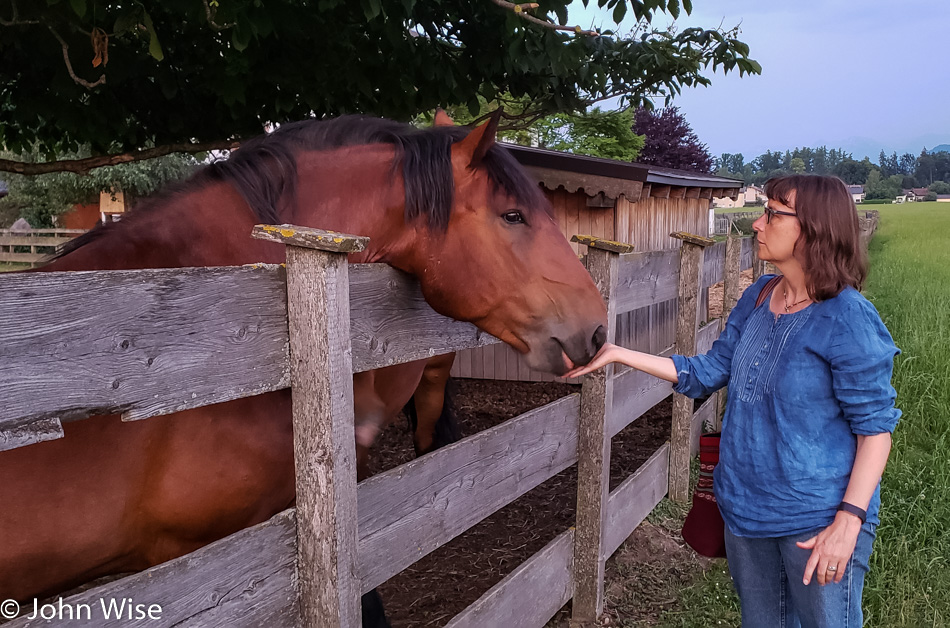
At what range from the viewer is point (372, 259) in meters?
2.14

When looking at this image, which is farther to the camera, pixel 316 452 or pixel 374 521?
pixel 374 521

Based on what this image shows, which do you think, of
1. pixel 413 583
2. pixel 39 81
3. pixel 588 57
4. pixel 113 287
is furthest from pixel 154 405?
pixel 588 57

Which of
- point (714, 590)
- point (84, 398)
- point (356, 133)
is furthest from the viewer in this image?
point (714, 590)

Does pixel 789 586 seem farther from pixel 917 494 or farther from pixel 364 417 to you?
pixel 917 494

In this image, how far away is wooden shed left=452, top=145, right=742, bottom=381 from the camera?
748 cm

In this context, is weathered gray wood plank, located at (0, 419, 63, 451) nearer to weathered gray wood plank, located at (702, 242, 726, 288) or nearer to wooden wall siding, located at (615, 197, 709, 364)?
weathered gray wood plank, located at (702, 242, 726, 288)

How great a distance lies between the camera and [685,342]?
15.9 ft

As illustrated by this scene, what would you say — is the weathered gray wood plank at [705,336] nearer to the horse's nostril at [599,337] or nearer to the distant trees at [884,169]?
the horse's nostril at [599,337]

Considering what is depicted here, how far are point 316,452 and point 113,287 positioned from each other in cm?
59

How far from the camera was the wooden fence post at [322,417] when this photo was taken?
4.62 feet

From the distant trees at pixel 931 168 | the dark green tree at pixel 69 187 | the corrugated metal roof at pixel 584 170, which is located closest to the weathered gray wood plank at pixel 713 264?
the corrugated metal roof at pixel 584 170

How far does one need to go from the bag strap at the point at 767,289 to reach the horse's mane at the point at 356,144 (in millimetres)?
929

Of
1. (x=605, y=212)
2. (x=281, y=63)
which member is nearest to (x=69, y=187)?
(x=605, y=212)

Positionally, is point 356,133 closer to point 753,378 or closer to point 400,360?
point 400,360
